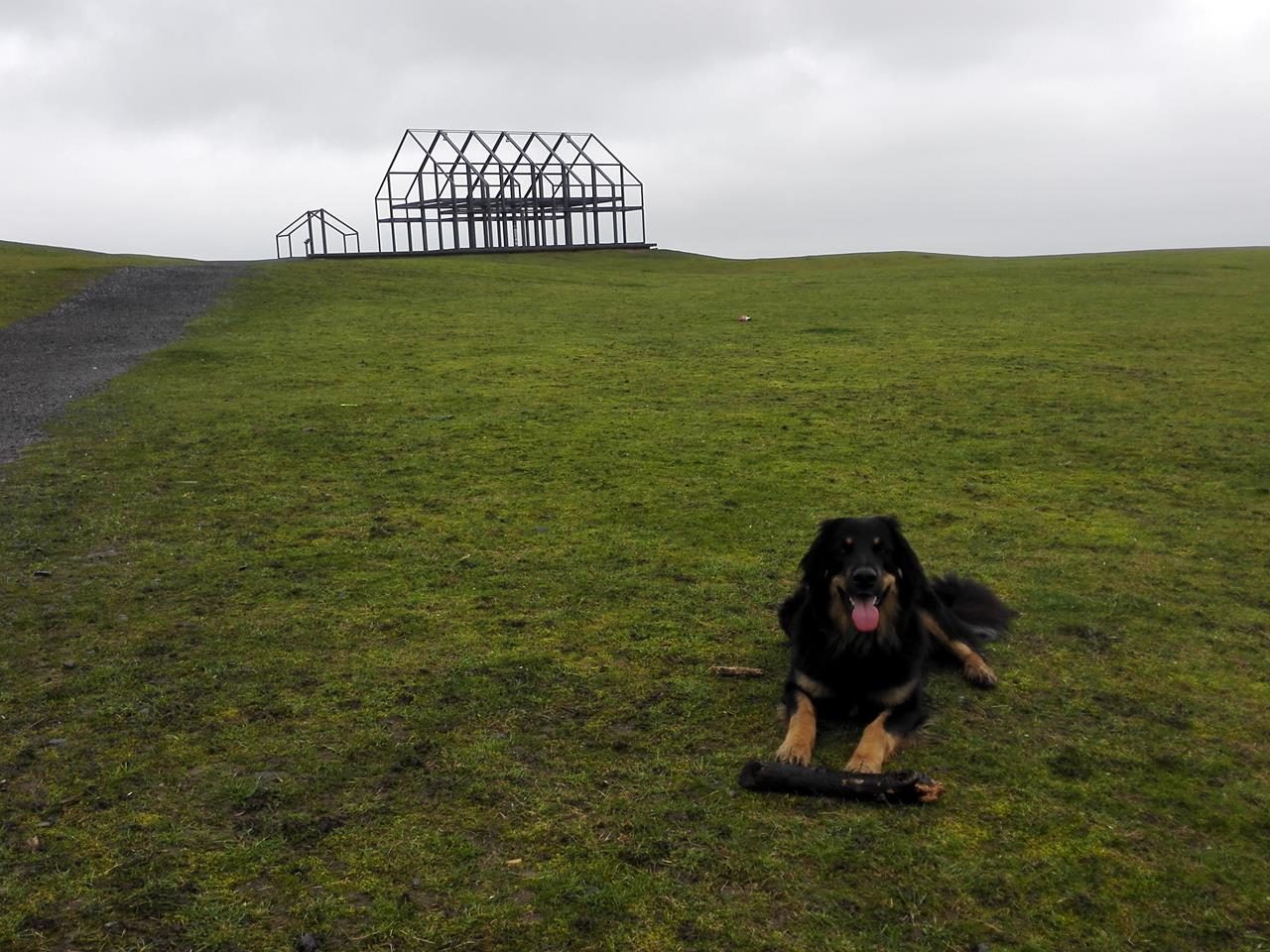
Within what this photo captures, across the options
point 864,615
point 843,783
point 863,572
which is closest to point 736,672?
point 864,615

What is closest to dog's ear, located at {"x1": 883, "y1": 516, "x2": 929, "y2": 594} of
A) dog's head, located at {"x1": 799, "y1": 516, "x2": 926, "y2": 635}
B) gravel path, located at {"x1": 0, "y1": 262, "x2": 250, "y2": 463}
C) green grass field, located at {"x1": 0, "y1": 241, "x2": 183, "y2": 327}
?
dog's head, located at {"x1": 799, "y1": 516, "x2": 926, "y2": 635}

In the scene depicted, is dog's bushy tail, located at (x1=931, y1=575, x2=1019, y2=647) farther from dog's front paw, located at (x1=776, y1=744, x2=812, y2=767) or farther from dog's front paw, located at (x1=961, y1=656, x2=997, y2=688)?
dog's front paw, located at (x1=776, y1=744, x2=812, y2=767)

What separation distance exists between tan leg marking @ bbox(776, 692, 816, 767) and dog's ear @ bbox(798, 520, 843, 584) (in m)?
0.54

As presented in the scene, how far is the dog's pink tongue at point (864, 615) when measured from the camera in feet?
14.0

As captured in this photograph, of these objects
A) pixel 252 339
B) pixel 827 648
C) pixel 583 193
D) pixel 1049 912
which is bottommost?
pixel 1049 912

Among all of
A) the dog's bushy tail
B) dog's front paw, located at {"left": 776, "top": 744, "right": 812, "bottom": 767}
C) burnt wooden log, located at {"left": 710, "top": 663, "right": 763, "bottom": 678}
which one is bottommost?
dog's front paw, located at {"left": 776, "top": 744, "right": 812, "bottom": 767}

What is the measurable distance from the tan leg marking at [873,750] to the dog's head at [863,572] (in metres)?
0.42

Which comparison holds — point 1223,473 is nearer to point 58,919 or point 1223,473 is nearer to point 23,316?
point 58,919

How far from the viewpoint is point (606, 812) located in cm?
357

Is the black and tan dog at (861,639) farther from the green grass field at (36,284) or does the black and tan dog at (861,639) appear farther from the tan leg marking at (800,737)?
the green grass field at (36,284)

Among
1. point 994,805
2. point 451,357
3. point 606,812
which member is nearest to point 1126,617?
point 994,805

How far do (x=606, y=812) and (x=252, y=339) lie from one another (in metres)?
14.1

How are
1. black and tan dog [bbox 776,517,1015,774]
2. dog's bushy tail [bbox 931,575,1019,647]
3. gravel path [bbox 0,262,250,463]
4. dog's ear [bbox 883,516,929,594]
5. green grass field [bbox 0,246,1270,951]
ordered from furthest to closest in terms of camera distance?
gravel path [bbox 0,262,250,463] < dog's bushy tail [bbox 931,575,1019,647] < dog's ear [bbox 883,516,929,594] < black and tan dog [bbox 776,517,1015,774] < green grass field [bbox 0,246,1270,951]

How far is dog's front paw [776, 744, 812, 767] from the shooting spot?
3902 mm
